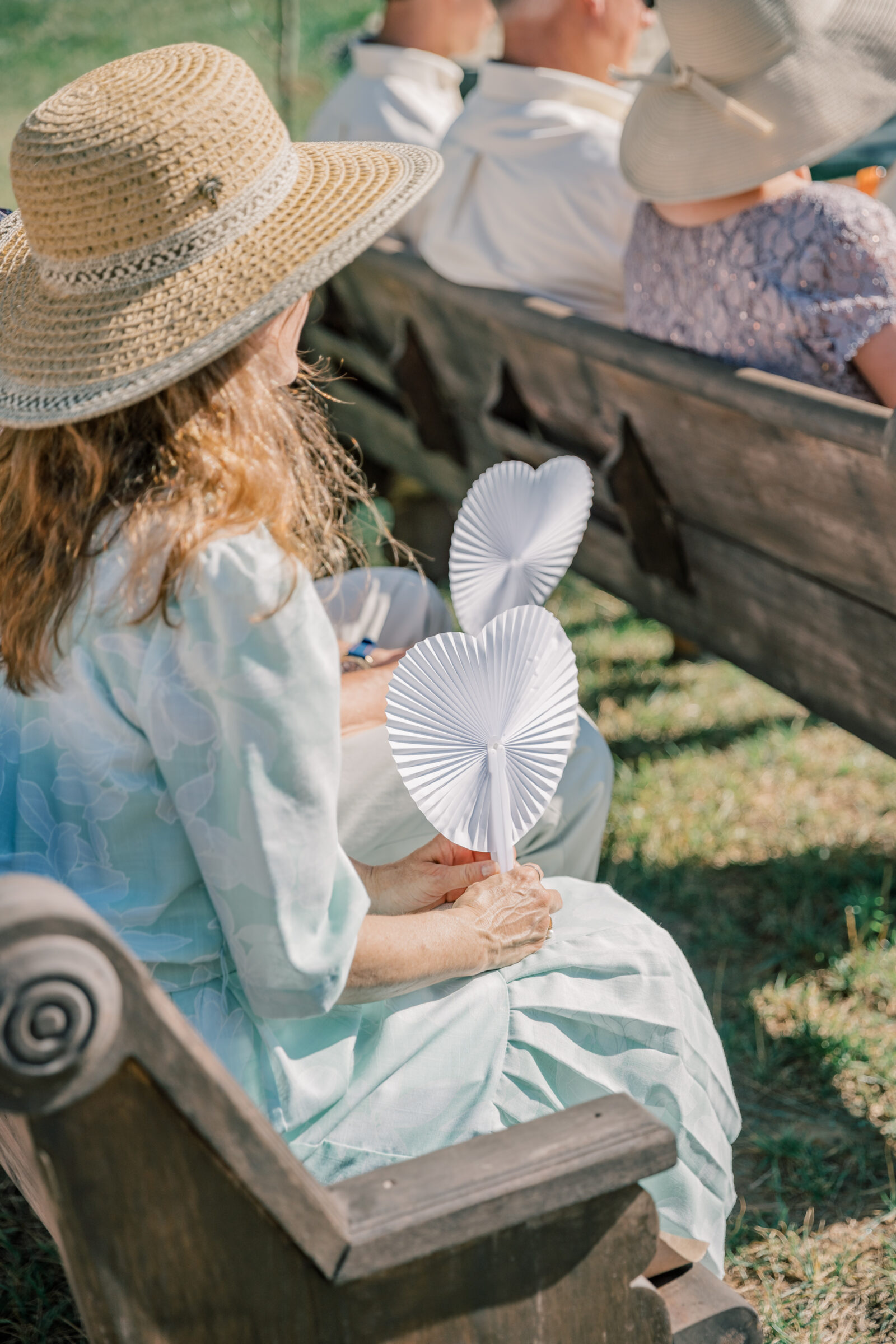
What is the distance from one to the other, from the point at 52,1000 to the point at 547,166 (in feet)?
7.79

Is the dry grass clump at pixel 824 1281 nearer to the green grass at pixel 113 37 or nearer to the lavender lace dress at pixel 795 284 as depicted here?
the lavender lace dress at pixel 795 284

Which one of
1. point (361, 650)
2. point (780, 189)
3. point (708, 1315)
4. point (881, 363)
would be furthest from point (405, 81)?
point (708, 1315)

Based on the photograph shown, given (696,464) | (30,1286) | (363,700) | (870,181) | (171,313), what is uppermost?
(171,313)

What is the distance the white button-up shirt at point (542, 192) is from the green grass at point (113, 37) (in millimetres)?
5978

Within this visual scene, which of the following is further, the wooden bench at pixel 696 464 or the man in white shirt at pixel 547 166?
the man in white shirt at pixel 547 166

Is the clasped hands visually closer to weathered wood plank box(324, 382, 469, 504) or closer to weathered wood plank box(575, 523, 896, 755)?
weathered wood plank box(575, 523, 896, 755)

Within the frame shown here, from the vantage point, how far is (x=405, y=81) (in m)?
3.57

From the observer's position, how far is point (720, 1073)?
1333 millimetres

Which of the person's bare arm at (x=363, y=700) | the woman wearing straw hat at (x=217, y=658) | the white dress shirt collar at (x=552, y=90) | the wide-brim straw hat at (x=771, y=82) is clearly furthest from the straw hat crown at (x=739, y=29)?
the person's bare arm at (x=363, y=700)

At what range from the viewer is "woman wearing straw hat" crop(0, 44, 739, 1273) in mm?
1044

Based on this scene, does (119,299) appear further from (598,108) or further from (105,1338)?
(598,108)

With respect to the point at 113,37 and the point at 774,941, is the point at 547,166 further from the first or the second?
the point at 113,37

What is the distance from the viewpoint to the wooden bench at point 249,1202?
0.78 meters

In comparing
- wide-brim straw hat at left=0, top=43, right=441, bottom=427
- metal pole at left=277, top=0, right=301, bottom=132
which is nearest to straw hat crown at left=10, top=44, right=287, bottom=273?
wide-brim straw hat at left=0, top=43, right=441, bottom=427
